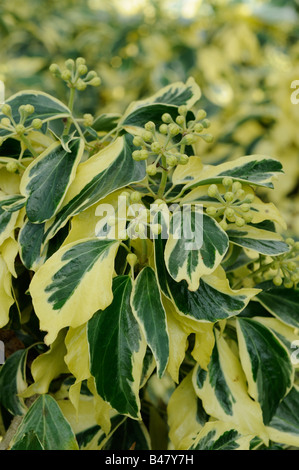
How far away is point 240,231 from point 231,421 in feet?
0.70

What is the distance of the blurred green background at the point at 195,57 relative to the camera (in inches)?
79.5

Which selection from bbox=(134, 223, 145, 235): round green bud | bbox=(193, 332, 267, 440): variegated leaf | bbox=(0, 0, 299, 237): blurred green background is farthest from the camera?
bbox=(0, 0, 299, 237): blurred green background

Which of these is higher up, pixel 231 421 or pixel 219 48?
pixel 219 48

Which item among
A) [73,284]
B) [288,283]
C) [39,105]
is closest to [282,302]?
[288,283]

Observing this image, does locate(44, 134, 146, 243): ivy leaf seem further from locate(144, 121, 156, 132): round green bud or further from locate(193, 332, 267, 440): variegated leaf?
locate(193, 332, 267, 440): variegated leaf

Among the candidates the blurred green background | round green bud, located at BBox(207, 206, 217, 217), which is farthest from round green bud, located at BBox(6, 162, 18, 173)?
the blurred green background

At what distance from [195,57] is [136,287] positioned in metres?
1.70

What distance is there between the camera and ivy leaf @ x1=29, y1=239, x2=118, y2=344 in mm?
519

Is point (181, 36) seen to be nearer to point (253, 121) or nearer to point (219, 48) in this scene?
point (219, 48)

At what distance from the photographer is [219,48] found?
223 centimetres

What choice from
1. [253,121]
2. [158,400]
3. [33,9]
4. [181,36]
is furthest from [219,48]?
[158,400]

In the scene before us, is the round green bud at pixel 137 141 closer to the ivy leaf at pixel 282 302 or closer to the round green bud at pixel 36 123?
the round green bud at pixel 36 123

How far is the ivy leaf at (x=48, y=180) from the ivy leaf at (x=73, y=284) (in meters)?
0.05

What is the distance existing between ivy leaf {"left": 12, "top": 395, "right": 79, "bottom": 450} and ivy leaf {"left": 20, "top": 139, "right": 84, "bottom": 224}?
0.21 meters
